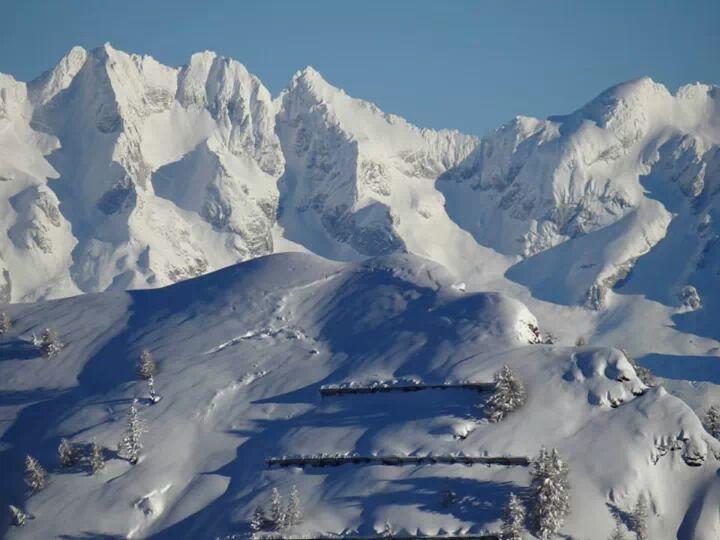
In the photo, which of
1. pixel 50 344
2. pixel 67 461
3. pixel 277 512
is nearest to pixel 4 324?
pixel 50 344

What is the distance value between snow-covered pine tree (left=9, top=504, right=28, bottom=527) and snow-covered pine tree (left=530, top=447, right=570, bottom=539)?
155ft

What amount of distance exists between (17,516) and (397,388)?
38227 mm

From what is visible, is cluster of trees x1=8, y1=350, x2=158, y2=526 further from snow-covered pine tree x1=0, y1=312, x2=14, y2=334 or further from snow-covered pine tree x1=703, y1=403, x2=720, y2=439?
snow-covered pine tree x1=703, y1=403, x2=720, y2=439

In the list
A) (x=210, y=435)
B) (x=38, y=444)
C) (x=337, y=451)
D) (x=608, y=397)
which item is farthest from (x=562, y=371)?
(x=38, y=444)

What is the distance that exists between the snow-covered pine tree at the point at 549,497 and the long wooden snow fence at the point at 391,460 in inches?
179

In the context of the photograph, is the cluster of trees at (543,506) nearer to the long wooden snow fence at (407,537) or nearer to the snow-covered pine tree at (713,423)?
the long wooden snow fence at (407,537)

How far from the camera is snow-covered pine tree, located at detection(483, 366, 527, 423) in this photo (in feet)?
319

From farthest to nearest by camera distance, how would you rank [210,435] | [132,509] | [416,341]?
[416,341]
[210,435]
[132,509]

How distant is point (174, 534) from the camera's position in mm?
93438

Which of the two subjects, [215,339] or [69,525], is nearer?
[69,525]

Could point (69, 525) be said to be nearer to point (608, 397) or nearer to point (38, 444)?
point (38, 444)

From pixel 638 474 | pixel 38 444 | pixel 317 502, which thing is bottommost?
pixel 638 474

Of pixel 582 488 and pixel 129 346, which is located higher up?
pixel 129 346

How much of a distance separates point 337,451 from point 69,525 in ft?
84.0
